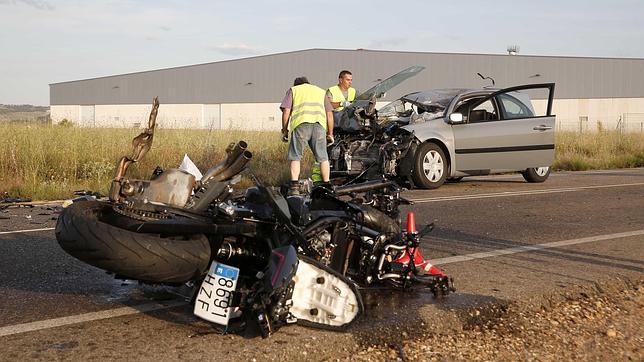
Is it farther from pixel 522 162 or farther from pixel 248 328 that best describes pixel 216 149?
pixel 248 328

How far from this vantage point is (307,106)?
395 inches

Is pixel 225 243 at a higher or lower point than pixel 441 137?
lower

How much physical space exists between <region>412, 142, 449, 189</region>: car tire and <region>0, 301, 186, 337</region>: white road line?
786 cm

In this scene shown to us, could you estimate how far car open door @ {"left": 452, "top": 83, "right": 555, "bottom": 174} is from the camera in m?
12.3

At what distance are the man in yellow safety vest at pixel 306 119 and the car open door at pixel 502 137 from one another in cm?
302

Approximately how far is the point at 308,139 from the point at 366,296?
563 cm

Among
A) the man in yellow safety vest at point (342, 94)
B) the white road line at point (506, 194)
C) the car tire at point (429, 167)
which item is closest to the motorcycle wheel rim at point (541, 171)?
the white road line at point (506, 194)

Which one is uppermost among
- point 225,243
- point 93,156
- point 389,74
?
point 389,74

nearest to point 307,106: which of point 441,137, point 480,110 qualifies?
point 441,137

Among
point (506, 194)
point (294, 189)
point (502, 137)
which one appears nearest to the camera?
point (294, 189)

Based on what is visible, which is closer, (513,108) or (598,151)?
(513,108)

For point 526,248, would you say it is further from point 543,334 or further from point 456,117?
point 456,117

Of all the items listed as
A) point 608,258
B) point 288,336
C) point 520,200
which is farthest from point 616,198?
point 288,336

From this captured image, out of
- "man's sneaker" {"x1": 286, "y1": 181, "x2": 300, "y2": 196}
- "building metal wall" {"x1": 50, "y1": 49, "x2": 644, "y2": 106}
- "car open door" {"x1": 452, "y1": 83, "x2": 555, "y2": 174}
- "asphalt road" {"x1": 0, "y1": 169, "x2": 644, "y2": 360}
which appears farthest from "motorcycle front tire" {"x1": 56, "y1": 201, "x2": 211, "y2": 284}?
"building metal wall" {"x1": 50, "y1": 49, "x2": 644, "y2": 106}
